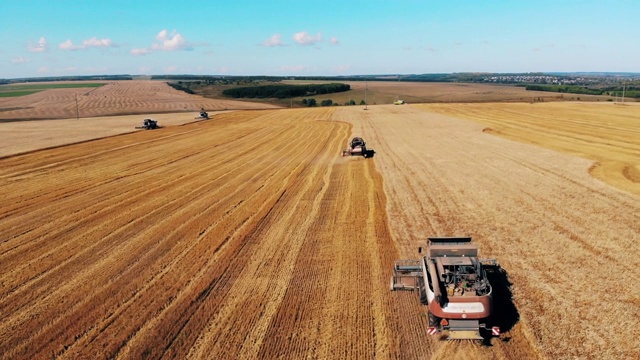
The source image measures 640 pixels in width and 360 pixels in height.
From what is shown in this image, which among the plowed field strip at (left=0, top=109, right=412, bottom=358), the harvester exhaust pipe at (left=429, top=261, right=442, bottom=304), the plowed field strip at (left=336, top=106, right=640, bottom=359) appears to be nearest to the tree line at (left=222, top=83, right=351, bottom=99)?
the plowed field strip at (left=336, top=106, right=640, bottom=359)

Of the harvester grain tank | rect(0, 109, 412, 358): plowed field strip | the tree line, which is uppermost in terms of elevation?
the tree line

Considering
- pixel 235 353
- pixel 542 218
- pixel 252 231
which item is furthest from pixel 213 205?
pixel 542 218

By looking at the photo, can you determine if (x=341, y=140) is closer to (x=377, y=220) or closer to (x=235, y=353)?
(x=377, y=220)

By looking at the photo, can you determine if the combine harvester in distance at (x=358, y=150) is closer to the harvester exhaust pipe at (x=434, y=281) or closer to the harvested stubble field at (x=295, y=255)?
the harvested stubble field at (x=295, y=255)

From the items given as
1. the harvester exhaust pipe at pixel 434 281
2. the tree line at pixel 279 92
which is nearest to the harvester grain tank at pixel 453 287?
the harvester exhaust pipe at pixel 434 281

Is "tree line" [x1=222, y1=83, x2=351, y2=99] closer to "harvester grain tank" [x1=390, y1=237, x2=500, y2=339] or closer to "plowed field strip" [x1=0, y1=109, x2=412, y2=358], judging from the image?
"plowed field strip" [x1=0, y1=109, x2=412, y2=358]

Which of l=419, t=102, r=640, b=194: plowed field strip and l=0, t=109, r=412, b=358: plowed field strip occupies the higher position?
l=419, t=102, r=640, b=194: plowed field strip

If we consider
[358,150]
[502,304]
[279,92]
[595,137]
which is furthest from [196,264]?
[279,92]
